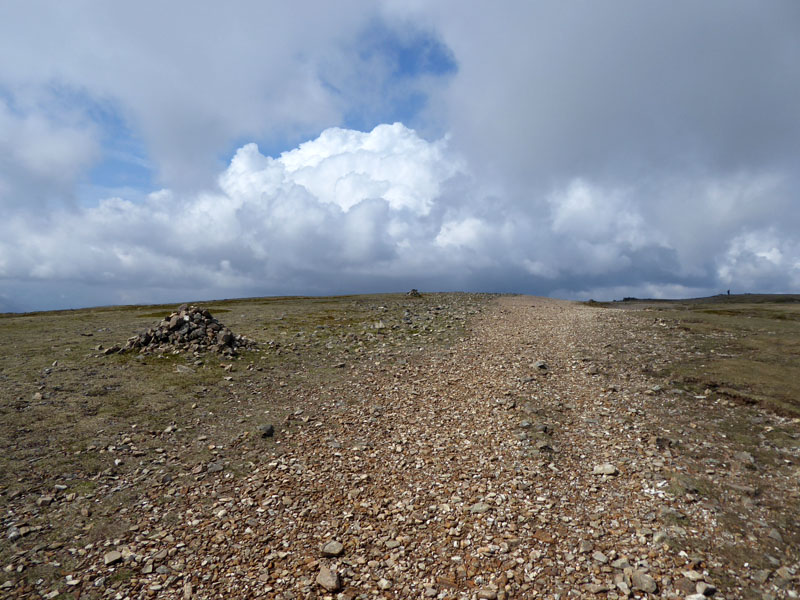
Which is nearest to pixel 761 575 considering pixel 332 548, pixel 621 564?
pixel 621 564

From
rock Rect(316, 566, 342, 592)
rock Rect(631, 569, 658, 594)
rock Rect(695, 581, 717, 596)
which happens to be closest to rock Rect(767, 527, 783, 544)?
rock Rect(695, 581, 717, 596)

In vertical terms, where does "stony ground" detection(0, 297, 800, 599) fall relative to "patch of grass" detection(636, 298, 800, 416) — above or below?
below

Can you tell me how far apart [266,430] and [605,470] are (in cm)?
1194

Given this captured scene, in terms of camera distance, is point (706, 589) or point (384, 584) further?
point (384, 584)

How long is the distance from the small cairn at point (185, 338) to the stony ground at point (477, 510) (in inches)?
448

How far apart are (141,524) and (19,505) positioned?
11.9 feet

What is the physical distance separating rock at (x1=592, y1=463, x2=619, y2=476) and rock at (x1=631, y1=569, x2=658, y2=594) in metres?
3.99

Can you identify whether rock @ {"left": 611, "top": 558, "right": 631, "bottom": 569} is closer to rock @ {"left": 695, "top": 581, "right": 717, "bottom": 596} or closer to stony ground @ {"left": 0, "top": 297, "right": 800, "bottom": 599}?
stony ground @ {"left": 0, "top": 297, "right": 800, "bottom": 599}

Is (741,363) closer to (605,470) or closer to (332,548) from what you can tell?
(605,470)

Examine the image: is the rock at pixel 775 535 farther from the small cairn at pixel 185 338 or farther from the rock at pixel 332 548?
the small cairn at pixel 185 338

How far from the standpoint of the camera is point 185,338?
26297 mm

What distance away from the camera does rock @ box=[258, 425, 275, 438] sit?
50.4 feet

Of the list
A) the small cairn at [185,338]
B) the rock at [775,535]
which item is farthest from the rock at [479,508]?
the small cairn at [185,338]

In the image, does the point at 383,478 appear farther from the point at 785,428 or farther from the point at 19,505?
the point at 785,428
